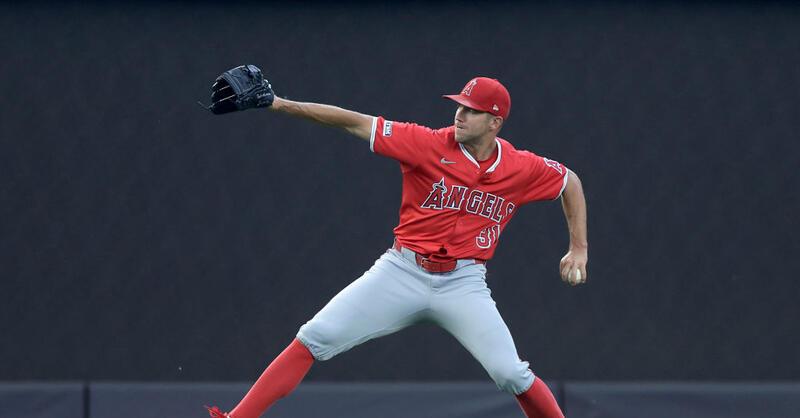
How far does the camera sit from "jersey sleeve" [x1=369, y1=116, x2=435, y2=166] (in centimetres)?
459

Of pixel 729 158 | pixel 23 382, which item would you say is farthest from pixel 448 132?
pixel 23 382

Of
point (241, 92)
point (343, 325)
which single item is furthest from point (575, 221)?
point (241, 92)

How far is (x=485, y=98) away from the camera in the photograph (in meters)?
4.67

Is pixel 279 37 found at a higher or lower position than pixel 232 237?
higher

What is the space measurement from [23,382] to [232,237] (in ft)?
4.10

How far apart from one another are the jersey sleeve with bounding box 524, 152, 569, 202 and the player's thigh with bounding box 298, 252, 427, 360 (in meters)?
0.62

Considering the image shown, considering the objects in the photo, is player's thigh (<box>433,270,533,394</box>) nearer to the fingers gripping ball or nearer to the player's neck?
the fingers gripping ball

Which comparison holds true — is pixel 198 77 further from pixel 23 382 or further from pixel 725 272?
pixel 725 272

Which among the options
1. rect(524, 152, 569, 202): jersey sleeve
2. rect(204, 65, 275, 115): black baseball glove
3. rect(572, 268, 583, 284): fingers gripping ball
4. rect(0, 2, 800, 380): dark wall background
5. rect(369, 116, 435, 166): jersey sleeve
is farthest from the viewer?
rect(0, 2, 800, 380): dark wall background

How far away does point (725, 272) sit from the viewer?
608cm

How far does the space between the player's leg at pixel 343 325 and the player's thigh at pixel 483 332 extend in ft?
0.36

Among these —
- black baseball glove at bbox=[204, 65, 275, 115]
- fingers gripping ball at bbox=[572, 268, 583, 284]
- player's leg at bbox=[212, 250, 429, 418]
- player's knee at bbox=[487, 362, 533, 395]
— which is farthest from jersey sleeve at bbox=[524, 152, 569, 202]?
black baseball glove at bbox=[204, 65, 275, 115]

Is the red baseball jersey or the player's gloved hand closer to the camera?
the red baseball jersey

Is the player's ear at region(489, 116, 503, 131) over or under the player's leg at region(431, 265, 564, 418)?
over
